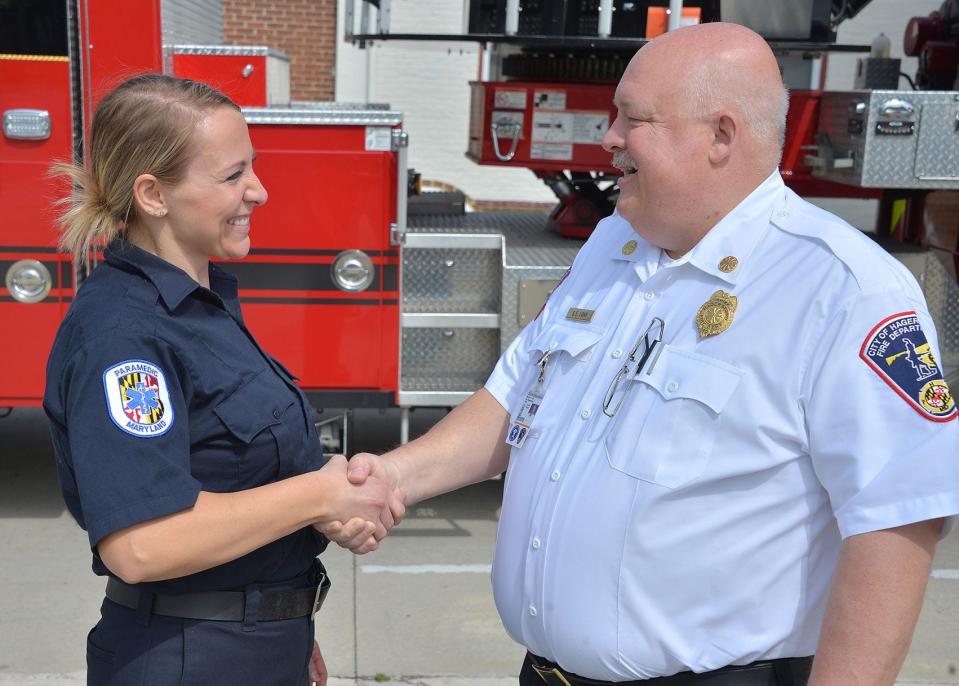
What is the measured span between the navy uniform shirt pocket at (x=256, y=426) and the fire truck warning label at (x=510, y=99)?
3.30 meters

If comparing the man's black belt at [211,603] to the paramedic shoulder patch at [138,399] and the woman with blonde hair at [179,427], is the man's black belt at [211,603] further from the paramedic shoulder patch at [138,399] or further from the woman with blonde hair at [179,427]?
the paramedic shoulder patch at [138,399]

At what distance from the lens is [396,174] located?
176 inches

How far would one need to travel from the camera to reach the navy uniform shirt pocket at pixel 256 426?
1.88 m

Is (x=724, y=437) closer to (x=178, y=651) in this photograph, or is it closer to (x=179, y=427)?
(x=179, y=427)

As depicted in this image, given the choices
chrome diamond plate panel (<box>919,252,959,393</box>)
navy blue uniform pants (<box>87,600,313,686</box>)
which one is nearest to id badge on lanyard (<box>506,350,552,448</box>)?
navy blue uniform pants (<box>87,600,313,686</box>)

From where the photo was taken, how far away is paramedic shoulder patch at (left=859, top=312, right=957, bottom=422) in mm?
1572

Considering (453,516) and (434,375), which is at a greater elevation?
(434,375)

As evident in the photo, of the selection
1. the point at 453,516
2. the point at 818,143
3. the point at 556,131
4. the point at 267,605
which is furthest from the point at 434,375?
the point at 267,605

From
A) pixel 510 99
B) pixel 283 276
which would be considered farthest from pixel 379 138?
pixel 510 99

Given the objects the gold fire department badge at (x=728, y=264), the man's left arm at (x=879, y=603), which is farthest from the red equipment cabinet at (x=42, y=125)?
the man's left arm at (x=879, y=603)

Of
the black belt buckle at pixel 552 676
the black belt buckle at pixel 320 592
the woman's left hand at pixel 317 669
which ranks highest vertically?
the black belt buckle at pixel 320 592

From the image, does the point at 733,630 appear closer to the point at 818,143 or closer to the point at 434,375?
the point at 434,375

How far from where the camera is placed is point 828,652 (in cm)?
159

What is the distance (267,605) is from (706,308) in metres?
0.95
